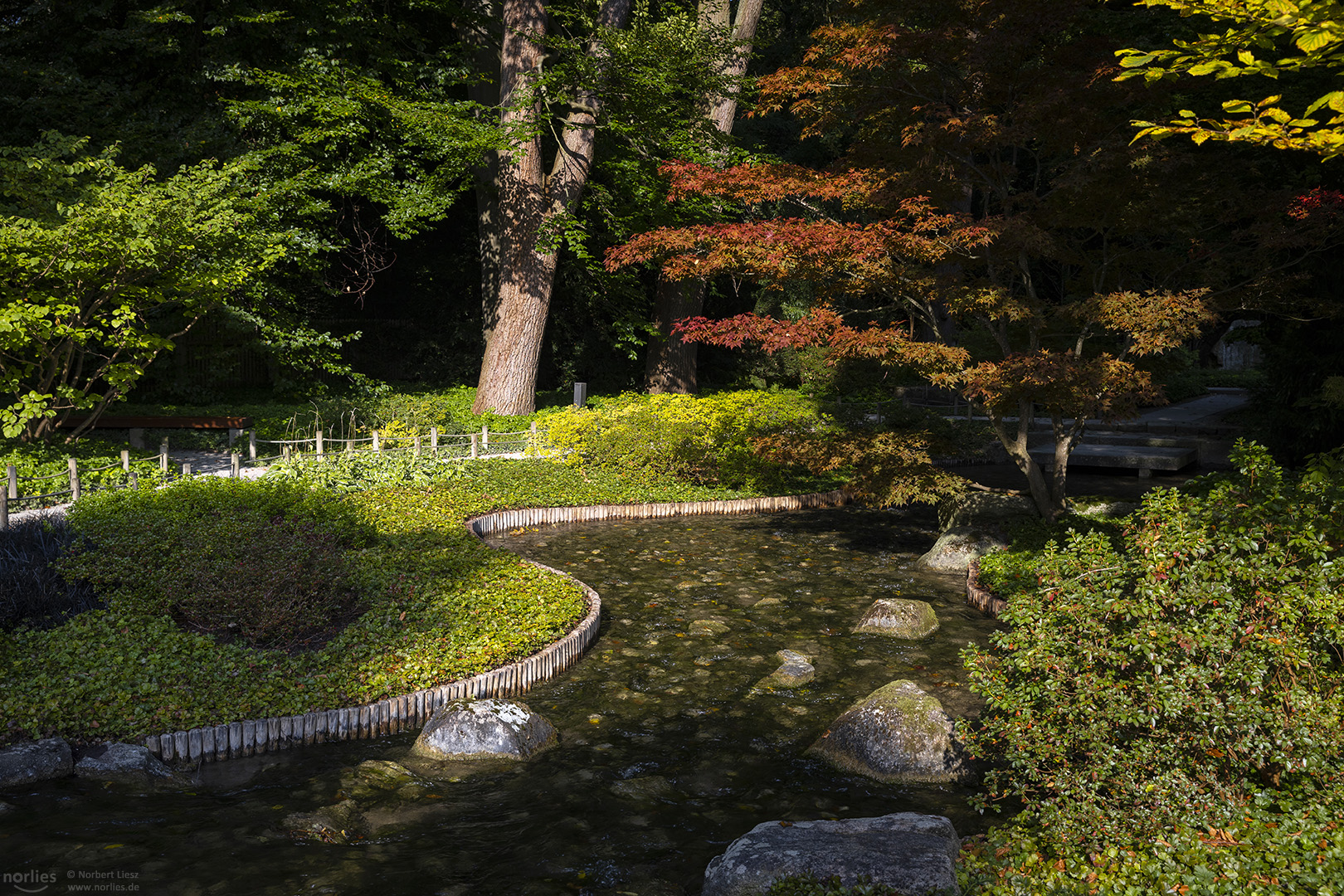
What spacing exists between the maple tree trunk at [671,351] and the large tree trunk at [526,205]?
14.3 feet

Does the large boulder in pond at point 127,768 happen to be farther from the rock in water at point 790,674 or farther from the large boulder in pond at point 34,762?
the rock in water at point 790,674

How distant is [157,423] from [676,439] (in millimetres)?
10052

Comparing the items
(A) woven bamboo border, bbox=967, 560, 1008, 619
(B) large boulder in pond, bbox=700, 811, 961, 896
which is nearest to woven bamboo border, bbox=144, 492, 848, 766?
(B) large boulder in pond, bbox=700, 811, 961, 896

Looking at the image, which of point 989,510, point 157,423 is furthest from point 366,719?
point 157,423

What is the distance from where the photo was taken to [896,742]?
6383 mm

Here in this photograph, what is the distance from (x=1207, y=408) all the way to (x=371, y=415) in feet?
77.6

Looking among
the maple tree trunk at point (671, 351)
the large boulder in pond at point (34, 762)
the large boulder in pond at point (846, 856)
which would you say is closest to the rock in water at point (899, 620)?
the large boulder in pond at point (846, 856)

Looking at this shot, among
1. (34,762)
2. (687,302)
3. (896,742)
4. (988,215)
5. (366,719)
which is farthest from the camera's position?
(687,302)

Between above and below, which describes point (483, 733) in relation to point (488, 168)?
below

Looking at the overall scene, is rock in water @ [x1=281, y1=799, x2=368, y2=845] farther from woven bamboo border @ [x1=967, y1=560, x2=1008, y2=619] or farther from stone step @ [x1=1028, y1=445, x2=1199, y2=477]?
stone step @ [x1=1028, y1=445, x2=1199, y2=477]

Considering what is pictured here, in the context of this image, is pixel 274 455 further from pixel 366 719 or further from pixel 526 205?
pixel 366 719

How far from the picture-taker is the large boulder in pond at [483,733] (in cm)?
648

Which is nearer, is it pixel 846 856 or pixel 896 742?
pixel 846 856

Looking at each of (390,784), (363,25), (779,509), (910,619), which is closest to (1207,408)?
(779,509)
